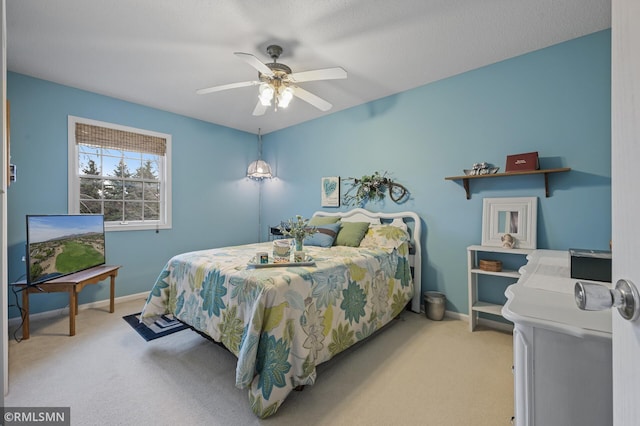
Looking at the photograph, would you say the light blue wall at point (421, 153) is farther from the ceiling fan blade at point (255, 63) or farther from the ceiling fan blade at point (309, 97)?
the ceiling fan blade at point (255, 63)

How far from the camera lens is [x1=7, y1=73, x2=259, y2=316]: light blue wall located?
294 cm

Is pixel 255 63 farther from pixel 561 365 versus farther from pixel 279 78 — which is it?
pixel 561 365

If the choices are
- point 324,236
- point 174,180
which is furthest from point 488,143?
point 174,180

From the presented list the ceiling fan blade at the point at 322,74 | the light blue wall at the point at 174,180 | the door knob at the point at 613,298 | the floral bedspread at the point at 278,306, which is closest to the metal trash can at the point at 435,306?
the floral bedspread at the point at 278,306

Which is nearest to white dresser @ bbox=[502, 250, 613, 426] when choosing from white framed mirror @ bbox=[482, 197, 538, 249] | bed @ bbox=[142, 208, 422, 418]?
bed @ bbox=[142, 208, 422, 418]

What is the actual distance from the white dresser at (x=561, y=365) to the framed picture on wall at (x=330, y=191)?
322cm

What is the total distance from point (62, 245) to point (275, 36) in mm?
2918

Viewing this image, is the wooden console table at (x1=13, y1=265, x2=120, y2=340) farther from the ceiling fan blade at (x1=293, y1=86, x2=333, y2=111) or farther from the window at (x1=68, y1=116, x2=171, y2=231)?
the ceiling fan blade at (x1=293, y1=86, x2=333, y2=111)

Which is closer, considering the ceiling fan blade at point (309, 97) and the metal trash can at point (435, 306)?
the ceiling fan blade at point (309, 97)

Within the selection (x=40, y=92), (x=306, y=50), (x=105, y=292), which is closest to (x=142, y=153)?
(x=40, y=92)

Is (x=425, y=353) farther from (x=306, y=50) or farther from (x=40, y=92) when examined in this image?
(x=40, y=92)

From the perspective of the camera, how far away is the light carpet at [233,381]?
1.64 m

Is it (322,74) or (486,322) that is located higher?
(322,74)

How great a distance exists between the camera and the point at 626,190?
1.67 feet
